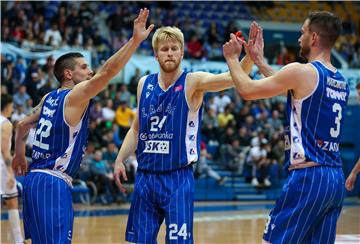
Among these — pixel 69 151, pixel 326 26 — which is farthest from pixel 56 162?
pixel 326 26

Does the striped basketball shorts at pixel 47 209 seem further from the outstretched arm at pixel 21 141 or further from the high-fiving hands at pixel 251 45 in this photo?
the high-fiving hands at pixel 251 45

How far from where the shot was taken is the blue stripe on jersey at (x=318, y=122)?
5.46m

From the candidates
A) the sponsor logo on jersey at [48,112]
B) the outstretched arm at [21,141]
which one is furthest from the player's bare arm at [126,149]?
the outstretched arm at [21,141]

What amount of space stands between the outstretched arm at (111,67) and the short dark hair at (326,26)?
126cm

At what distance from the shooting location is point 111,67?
589 centimetres

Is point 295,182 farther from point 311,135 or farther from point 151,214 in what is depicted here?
point 151,214

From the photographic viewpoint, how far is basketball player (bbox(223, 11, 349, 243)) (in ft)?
17.8

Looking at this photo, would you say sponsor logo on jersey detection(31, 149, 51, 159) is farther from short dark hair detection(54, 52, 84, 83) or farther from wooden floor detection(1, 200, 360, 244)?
wooden floor detection(1, 200, 360, 244)

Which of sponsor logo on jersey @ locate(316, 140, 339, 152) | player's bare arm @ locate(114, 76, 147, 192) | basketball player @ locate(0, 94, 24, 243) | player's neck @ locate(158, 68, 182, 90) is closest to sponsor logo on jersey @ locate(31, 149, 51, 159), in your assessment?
player's bare arm @ locate(114, 76, 147, 192)

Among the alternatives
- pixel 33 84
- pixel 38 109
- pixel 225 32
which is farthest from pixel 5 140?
pixel 225 32

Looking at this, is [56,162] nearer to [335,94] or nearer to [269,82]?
[269,82]

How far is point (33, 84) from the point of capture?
18703 mm

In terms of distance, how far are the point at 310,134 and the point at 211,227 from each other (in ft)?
27.6

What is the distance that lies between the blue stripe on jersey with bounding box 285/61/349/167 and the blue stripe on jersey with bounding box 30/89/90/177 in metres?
1.86
